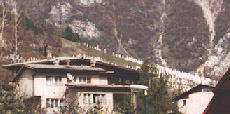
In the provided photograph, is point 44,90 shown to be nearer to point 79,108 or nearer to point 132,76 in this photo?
point 79,108

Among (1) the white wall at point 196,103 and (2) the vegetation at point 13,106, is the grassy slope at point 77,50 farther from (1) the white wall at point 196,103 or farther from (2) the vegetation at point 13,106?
(2) the vegetation at point 13,106

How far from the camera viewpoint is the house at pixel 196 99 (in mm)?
57500

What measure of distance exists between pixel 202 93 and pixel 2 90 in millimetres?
20862

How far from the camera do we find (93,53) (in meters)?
158

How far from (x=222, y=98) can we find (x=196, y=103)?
176 feet

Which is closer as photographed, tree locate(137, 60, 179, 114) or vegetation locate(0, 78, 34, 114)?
vegetation locate(0, 78, 34, 114)

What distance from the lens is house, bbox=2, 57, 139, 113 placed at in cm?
5234

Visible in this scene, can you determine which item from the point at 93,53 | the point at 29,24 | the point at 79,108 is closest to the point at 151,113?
the point at 79,108

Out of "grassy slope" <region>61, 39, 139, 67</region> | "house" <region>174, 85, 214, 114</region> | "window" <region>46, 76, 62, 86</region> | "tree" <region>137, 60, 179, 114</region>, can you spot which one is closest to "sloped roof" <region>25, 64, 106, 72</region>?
"window" <region>46, 76, 62, 86</region>

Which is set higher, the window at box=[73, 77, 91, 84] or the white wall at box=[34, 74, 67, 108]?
the window at box=[73, 77, 91, 84]

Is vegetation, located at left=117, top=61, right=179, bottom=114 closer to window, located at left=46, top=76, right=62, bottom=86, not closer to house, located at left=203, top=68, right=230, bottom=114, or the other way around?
window, located at left=46, top=76, right=62, bottom=86

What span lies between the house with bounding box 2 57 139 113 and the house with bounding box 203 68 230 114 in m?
44.3

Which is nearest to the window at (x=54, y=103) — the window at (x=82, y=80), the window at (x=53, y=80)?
the window at (x=53, y=80)

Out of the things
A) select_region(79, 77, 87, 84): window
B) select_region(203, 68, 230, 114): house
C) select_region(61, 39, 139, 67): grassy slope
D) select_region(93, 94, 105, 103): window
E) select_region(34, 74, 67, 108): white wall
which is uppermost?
select_region(61, 39, 139, 67): grassy slope
